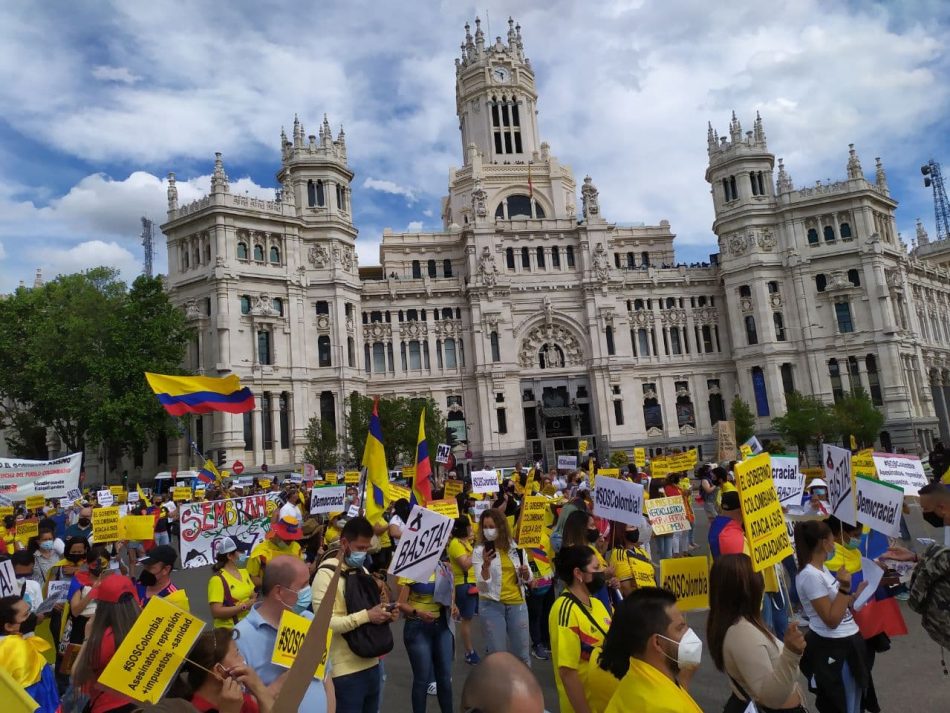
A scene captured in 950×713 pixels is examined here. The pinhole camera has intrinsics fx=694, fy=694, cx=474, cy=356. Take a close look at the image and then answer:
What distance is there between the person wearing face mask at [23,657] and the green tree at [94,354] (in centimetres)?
3899

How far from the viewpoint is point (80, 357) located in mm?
42406

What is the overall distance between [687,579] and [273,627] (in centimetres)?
382

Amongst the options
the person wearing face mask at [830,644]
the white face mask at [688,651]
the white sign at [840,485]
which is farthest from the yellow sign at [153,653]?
the white sign at [840,485]

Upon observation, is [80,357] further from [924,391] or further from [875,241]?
[924,391]

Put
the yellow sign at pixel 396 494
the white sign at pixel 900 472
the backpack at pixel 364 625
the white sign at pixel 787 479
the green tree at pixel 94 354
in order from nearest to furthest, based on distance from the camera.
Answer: the backpack at pixel 364 625 < the white sign at pixel 900 472 < the white sign at pixel 787 479 < the yellow sign at pixel 396 494 < the green tree at pixel 94 354

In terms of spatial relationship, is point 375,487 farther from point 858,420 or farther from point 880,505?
point 858,420

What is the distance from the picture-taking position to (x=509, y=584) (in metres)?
8.39

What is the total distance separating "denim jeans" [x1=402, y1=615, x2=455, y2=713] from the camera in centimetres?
728

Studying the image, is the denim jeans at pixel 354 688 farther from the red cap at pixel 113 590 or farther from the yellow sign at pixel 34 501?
the yellow sign at pixel 34 501

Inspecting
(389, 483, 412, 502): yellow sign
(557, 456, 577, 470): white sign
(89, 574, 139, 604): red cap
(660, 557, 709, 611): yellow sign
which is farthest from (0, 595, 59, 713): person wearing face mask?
(557, 456, 577, 470): white sign

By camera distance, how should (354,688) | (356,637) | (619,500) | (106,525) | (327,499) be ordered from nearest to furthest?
1. (356,637)
2. (354,688)
3. (619,500)
4. (106,525)
5. (327,499)

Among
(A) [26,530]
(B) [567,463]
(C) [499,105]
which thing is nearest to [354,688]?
(A) [26,530]

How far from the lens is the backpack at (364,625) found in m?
5.71

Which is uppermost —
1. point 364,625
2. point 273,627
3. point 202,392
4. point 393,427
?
point 202,392
